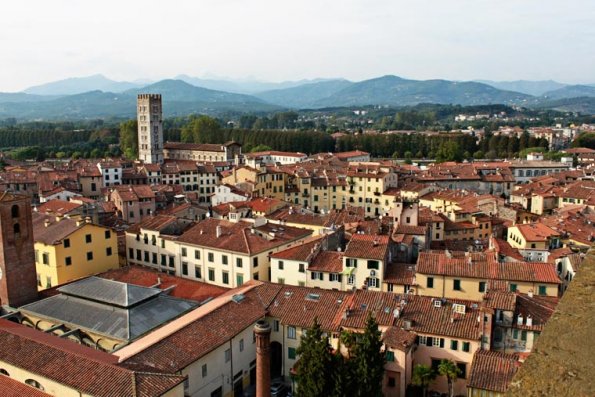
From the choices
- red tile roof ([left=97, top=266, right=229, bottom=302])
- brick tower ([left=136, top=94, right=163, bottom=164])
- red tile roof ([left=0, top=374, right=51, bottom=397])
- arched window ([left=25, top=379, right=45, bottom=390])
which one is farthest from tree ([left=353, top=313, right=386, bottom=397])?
brick tower ([left=136, top=94, right=163, bottom=164])

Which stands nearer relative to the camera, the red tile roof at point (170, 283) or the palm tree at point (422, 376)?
the palm tree at point (422, 376)

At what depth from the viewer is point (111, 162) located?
97.6 m

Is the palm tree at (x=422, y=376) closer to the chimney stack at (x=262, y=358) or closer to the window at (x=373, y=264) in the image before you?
the chimney stack at (x=262, y=358)

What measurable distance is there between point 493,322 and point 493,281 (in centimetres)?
608

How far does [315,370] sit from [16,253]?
22226mm

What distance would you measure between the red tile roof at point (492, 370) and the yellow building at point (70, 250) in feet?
99.5

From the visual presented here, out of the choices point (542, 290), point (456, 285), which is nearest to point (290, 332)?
point (456, 285)

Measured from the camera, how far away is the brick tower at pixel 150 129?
125 meters

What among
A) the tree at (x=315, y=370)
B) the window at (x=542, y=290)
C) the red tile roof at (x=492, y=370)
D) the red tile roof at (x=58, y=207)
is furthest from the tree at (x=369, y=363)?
the red tile roof at (x=58, y=207)

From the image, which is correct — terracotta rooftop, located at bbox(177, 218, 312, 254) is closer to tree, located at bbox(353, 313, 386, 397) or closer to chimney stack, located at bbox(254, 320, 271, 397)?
chimney stack, located at bbox(254, 320, 271, 397)

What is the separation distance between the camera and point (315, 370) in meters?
23.4

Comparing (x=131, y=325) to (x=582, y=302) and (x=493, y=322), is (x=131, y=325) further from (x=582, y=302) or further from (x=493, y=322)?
(x=582, y=302)

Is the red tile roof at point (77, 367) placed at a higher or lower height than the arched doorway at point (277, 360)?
higher

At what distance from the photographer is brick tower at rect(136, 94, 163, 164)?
409ft
